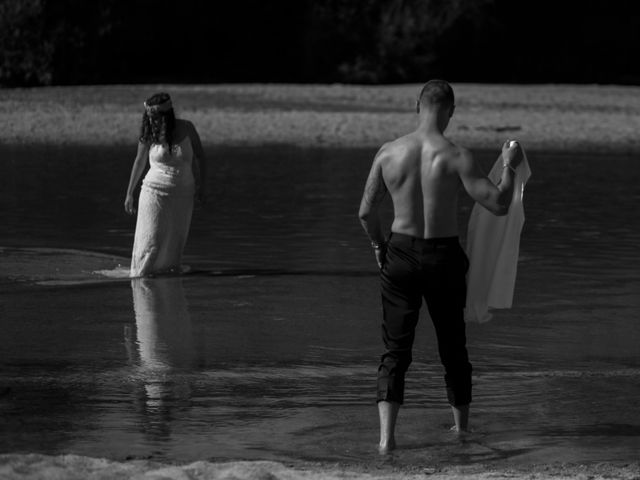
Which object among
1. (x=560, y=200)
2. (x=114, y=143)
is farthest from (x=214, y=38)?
(x=560, y=200)

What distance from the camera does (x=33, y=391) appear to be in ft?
26.7

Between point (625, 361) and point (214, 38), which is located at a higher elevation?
point (214, 38)

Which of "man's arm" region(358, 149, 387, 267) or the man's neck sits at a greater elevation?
the man's neck

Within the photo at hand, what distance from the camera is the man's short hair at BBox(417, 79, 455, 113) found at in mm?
6945

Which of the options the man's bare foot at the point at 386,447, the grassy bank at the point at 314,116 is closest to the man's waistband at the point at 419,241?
the man's bare foot at the point at 386,447

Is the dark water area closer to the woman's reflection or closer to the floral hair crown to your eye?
the woman's reflection

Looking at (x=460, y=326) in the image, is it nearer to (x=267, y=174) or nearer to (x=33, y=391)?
(x=33, y=391)

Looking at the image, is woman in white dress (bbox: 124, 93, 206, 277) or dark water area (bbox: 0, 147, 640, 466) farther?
woman in white dress (bbox: 124, 93, 206, 277)

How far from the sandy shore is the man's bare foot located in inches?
8.2

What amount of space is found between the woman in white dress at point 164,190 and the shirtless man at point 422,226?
5.45 m

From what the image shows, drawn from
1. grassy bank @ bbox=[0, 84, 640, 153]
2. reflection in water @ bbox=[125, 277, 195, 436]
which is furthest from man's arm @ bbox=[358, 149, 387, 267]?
grassy bank @ bbox=[0, 84, 640, 153]

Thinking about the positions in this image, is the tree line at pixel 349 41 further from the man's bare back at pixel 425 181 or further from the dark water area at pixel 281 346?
the man's bare back at pixel 425 181

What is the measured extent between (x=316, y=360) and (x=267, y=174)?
513 inches

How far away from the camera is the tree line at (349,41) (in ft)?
141
